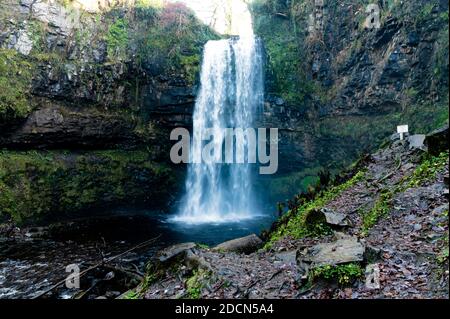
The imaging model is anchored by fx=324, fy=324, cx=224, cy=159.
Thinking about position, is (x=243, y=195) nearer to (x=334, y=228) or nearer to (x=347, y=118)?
(x=347, y=118)

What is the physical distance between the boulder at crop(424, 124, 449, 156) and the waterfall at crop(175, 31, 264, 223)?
36.1 feet

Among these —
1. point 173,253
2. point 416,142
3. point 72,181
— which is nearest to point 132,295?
point 173,253

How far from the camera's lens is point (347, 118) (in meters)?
18.1

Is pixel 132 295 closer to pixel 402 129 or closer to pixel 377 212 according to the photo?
pixel 377 212

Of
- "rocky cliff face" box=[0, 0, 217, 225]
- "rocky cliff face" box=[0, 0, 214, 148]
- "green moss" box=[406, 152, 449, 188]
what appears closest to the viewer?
"green moss" box=[406, 152, 449, 188]

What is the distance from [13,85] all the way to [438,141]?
16.1 meters

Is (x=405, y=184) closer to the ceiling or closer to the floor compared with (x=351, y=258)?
closer to the ceiling

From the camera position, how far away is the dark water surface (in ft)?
26.4

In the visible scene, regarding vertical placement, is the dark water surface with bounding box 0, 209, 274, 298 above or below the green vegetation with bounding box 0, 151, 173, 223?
below

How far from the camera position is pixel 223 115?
17891mm

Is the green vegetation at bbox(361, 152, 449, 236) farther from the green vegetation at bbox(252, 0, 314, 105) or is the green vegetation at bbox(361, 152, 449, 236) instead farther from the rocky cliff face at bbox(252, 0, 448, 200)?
the green vegetation at bbox(252, 0, 314, 105)

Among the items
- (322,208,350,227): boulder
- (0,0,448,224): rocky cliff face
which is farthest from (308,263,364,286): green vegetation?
(0,0,448,224): rocky cliff face

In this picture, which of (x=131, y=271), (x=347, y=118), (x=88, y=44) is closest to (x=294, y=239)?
(x=131, y=271)

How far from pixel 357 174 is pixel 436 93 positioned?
7.96m
